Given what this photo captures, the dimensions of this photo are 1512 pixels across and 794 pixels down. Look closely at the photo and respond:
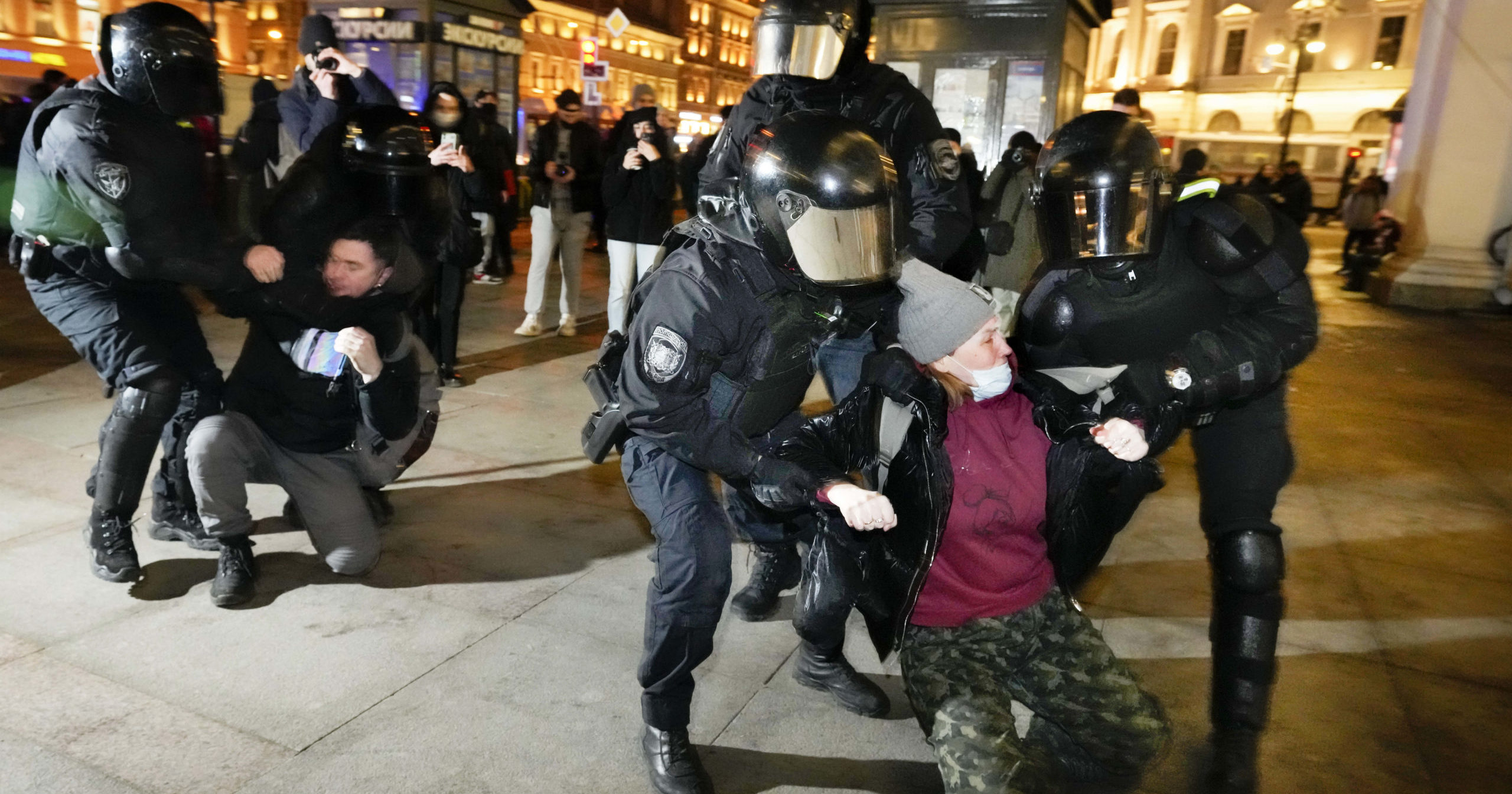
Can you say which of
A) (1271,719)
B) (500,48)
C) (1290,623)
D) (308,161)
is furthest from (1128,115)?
(500,48)

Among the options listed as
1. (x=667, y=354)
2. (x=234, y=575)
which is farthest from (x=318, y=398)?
(x=667, y=354)

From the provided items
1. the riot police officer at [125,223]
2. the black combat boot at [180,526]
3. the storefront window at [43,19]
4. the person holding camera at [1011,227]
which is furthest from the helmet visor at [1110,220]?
the storefront window at [43,19]

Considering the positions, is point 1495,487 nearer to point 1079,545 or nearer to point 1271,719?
point 1271,719

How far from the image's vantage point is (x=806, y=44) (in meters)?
3.48

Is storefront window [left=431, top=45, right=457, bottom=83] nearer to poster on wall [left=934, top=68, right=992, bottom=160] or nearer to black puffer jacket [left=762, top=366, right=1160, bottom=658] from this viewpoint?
poster on wall [left=934, top=68, right=992, bottom=160]

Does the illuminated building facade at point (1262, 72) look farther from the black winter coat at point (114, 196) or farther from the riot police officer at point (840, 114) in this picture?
the black winter coat at point (114, 196)

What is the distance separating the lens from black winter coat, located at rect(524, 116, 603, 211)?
7.91 metres

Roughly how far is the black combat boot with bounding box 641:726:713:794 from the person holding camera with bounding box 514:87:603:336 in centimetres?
573

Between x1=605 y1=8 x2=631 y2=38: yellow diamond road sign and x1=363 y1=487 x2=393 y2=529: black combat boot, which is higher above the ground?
x1=605 y1=8 x2=631 y2=38: yellow diamond road sign

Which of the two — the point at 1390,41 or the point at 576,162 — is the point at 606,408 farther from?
the point at 1390,41

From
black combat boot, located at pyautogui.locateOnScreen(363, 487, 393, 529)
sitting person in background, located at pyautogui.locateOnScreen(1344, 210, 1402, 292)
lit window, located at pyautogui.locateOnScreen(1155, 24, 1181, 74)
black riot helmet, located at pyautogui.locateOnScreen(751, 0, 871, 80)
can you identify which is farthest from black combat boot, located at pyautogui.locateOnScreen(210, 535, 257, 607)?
lit window, located at pyautogui.locateOnScreen(1155, 24, 1181, 74)

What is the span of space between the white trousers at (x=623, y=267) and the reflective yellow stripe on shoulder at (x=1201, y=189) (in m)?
5.04

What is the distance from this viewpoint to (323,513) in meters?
3.67

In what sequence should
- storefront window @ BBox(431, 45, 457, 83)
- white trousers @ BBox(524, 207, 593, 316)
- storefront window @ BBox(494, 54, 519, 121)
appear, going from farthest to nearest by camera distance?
storefront window @ BBox(494, 54, 519, 121) < storefront window @ BBox(431, 45, 457, 83) < white trousers @ BBox(524, 207, 593, 316)
